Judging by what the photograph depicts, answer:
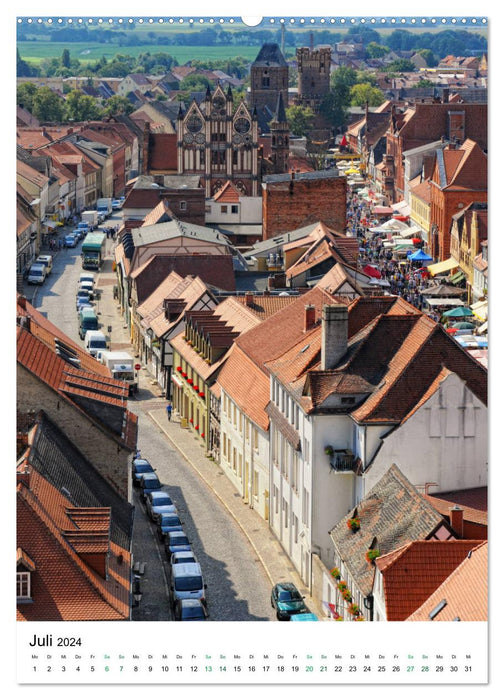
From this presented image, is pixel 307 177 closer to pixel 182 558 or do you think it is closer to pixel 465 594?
pixel 182 558

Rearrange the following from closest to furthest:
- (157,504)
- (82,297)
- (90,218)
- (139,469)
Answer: (157,504) → (139,469) → (82,297) → (90,218)

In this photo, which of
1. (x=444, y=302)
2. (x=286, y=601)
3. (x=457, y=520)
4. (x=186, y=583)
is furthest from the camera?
(x=444, y=302)

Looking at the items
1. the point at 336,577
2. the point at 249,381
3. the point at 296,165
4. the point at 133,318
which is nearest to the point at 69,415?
the point at 336,577

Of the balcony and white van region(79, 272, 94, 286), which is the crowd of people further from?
the balcony

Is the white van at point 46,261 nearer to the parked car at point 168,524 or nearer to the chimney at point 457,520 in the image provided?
the parked car at point 168,524

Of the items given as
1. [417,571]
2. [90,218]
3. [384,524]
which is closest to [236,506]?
[384,524]

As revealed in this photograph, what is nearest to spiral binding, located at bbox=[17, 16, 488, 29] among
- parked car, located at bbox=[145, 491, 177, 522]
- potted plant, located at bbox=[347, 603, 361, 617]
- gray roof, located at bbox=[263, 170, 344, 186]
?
potted plant, located at bbox=[347, 603, 361, 617]
